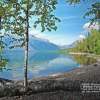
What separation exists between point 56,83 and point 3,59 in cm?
910

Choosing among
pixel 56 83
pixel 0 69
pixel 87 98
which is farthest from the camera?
pixel 56 83

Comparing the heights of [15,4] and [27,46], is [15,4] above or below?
above

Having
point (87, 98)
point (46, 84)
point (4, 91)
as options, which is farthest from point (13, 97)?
point (87, 98)

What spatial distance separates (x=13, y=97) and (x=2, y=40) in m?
5.54

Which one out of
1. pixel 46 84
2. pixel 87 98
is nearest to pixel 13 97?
pixel 46 84

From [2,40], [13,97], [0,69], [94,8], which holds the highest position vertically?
[94,8]

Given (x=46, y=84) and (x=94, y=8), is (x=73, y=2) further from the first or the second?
(x=46, y=84)

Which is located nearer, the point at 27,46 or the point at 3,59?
the point at 3,59

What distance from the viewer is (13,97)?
24.9 meters

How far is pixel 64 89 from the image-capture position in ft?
90.3

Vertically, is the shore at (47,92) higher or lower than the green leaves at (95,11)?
lower

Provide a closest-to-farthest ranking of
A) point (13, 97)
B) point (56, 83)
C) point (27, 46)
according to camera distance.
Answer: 1. point (13, 97)
2. point (27, 46)
3. point (56, 83)

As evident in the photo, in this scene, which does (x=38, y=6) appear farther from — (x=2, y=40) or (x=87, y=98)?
(x=87, y=98)

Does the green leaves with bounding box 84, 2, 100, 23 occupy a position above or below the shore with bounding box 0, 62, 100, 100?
above
